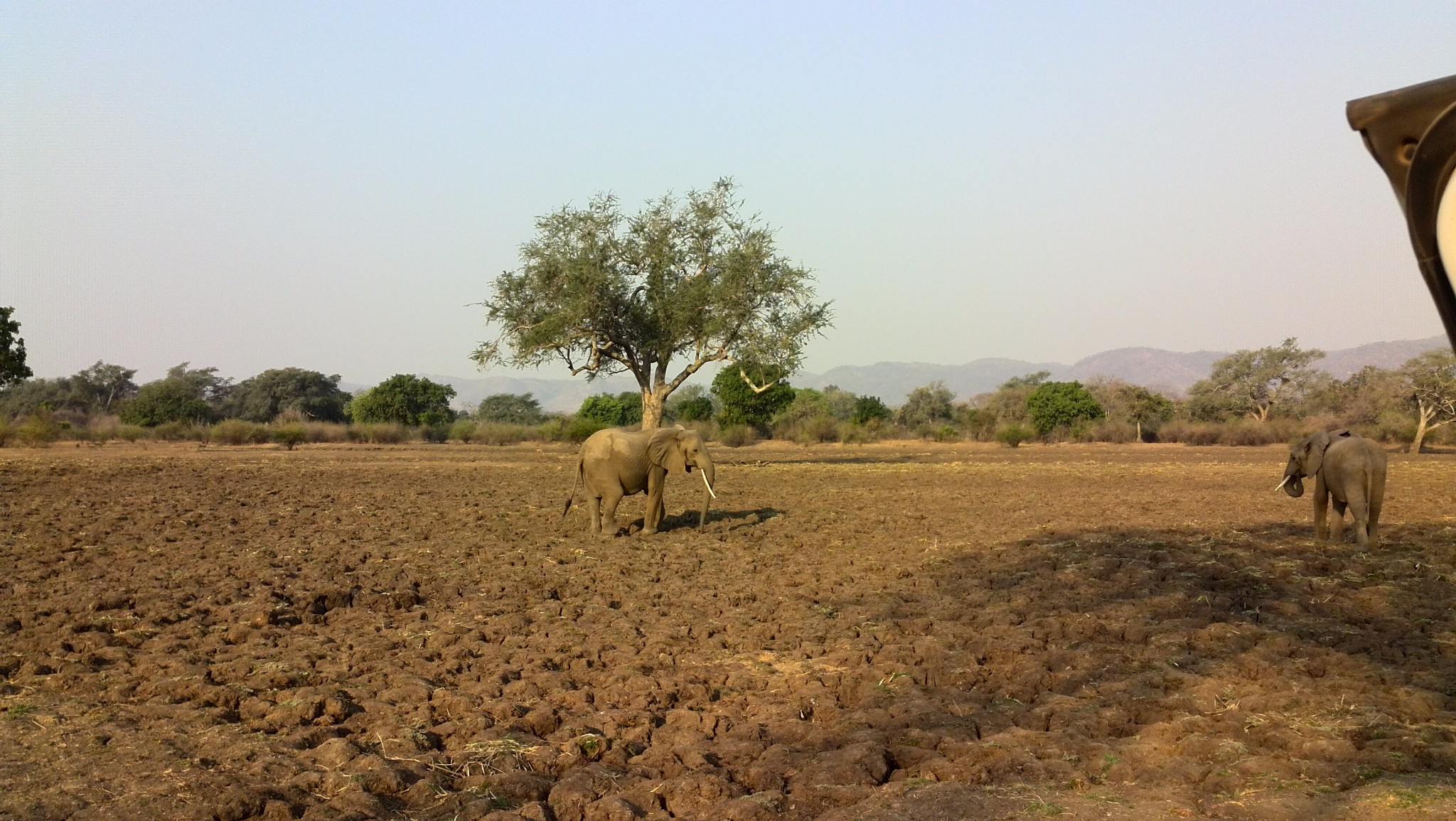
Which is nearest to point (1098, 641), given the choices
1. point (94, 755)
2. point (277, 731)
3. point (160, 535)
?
point (277, 731)

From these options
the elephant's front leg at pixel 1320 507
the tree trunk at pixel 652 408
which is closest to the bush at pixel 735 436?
the tree trunk at pixel 652 408

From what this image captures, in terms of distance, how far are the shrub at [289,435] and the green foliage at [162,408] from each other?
15688mm

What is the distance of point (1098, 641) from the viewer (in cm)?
773

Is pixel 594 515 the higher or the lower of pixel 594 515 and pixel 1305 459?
the lower

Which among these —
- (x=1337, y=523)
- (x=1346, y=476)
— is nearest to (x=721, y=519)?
(x=1337, y=523)

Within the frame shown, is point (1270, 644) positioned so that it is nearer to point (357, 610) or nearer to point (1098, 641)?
point (1098, 641)

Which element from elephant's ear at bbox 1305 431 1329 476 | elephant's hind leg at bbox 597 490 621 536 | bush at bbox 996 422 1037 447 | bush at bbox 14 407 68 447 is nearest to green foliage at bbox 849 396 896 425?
bush at bbox 996 422 1037 447

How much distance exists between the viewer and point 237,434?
49625mm

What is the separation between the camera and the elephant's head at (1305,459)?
500 inches

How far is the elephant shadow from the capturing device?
15398mm

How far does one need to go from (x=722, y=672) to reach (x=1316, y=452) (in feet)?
29.9

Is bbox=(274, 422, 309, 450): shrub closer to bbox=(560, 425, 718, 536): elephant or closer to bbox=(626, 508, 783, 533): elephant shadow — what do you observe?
bbox=(626, 508, 783, 533): elephant shadow

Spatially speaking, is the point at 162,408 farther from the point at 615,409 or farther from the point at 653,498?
the point at 653,498

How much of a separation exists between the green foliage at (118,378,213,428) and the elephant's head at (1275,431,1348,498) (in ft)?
204
